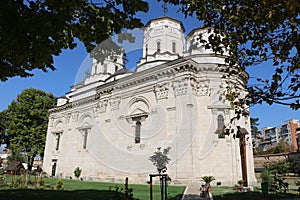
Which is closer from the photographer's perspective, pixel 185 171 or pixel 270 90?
pixel 270 90

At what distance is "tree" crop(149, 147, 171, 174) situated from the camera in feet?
55.5

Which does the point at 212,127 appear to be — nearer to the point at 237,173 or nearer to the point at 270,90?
the point at 237,173

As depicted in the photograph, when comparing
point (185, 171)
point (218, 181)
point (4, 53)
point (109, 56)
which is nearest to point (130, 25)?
point (109, 56)

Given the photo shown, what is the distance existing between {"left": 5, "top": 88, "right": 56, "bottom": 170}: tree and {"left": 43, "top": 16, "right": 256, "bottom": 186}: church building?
6.30 metres

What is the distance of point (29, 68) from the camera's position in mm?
7281

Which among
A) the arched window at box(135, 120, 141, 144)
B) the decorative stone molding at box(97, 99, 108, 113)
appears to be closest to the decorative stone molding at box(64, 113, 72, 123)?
the decorative stone molding at box(97, 99, 108, 113)

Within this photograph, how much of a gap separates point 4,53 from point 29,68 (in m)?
1.36

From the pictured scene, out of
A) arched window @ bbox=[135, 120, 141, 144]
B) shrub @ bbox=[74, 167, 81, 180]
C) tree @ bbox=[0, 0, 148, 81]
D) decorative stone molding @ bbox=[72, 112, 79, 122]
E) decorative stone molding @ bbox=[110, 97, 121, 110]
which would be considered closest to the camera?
tree @ bbox=[0, 0, 148, 81]

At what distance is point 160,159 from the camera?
1731cm

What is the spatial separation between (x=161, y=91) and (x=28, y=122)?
69.8ft

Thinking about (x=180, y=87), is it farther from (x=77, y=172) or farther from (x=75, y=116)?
(x=75, y=116)

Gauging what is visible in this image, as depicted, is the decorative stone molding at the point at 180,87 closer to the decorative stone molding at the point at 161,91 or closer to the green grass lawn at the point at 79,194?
the decorative stone molding at the point at 161,91

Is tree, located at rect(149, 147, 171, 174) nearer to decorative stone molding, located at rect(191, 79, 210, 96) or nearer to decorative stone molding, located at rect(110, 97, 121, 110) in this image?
decorative stone molding, located at rect(191, 79, 210, 96)

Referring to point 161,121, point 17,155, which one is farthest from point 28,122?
point 161,121
